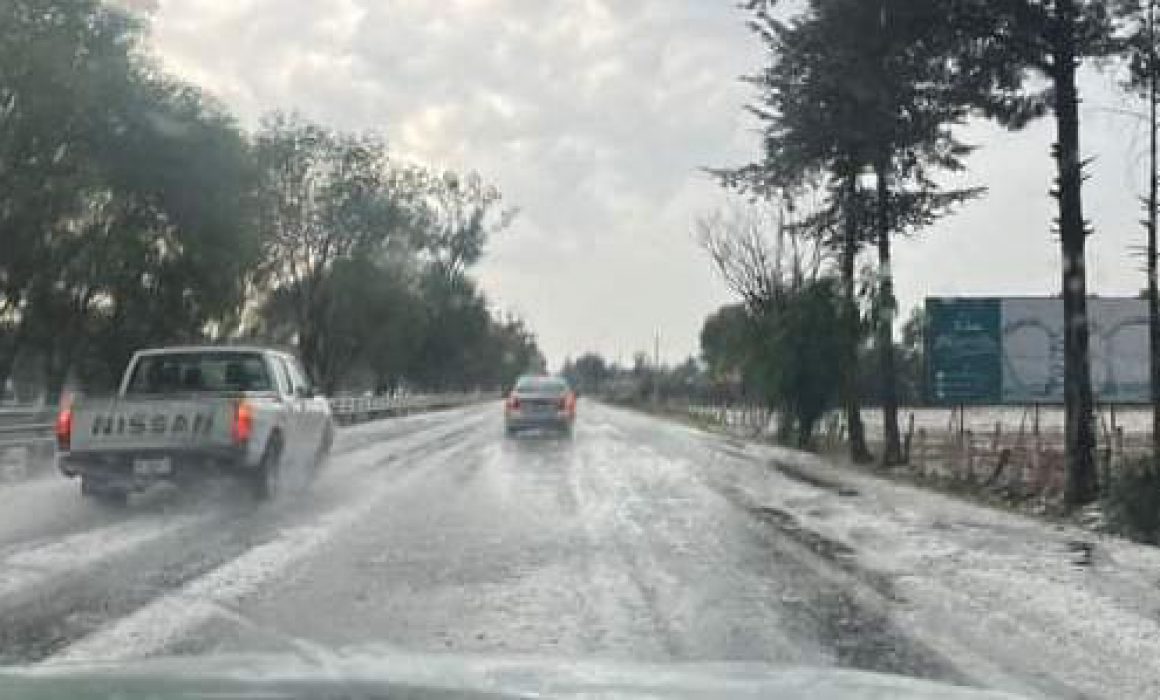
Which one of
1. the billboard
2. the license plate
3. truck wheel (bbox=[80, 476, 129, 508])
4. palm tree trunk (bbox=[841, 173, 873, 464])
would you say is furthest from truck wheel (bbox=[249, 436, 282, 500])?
the billboard

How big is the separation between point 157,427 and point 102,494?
1.24m

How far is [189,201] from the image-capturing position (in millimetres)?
38969

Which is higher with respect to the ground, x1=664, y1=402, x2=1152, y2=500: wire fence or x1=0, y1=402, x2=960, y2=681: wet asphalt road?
x1=664, y1=402, x2=1152, y2=500: wire fence

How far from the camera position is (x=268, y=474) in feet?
49.6

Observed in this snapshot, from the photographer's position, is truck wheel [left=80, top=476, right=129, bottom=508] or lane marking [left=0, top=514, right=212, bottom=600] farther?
truck wheel [left=80, top=476, right=129, bottom=508]

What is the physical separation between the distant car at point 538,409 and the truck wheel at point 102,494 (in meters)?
20.5

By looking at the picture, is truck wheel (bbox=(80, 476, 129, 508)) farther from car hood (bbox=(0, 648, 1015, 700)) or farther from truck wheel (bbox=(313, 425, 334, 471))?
car hood (bbox=(0, 648, 1015, 700))

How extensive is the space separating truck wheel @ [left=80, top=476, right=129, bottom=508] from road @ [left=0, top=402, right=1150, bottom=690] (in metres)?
0.18

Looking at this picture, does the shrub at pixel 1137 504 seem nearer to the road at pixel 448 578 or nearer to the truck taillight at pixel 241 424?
the road at pixel 448 578

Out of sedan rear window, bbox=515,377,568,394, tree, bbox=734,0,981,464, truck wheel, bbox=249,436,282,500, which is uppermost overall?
tree, bbox=734,0,981,464

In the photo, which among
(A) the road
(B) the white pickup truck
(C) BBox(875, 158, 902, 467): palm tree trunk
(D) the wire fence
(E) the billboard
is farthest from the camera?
(E) the billboard

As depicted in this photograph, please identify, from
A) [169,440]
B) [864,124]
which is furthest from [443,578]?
[864,124]

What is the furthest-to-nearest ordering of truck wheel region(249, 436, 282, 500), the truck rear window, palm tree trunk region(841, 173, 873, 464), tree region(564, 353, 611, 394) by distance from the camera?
tree region(564, 353, 611, 394), palm tree trunk region(841, 173, 873, 464), the truck rear window, truck wheel region(249, 436, 282, 500)

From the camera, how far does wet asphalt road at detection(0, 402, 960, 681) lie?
7207mm
